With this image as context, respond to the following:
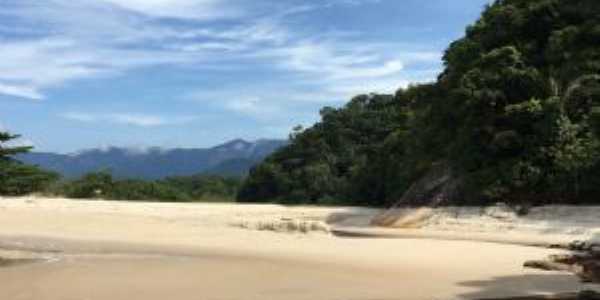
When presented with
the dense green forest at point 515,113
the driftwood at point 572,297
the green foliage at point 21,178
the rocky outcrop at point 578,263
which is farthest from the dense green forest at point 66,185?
the driftwood at point 572,297

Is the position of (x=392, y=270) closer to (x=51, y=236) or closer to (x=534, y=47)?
(x=51, y=236)

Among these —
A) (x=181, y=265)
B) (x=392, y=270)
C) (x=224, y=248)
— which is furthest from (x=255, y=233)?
(x=392, y=270)

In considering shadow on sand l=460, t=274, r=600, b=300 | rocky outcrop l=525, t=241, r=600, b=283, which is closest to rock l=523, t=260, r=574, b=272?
rocky outcrop l=525, t=241, r=600, b=283

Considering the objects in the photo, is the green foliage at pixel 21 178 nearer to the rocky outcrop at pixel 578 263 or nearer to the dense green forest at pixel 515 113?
the dense green forest at pixel 515 113

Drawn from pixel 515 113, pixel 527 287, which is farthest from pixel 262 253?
pixel 515 113

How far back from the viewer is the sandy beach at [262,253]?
12195 millimetres

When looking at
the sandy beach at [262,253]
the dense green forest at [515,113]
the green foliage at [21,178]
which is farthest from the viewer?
the green foliage at [21,178]

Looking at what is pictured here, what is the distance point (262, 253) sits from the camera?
56.5 ft

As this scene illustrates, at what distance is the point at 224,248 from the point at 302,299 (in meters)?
7.17

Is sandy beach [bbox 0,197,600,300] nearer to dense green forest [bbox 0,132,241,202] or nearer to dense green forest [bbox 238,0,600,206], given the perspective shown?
dense green forest [bbox 238,0,600,206]

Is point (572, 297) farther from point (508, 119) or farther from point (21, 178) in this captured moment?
point (21, 178)

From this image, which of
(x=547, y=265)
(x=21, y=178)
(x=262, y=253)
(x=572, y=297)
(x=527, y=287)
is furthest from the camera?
(x=21, y=178)

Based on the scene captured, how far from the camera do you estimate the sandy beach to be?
1220 centimetres

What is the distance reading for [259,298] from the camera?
1138cm
